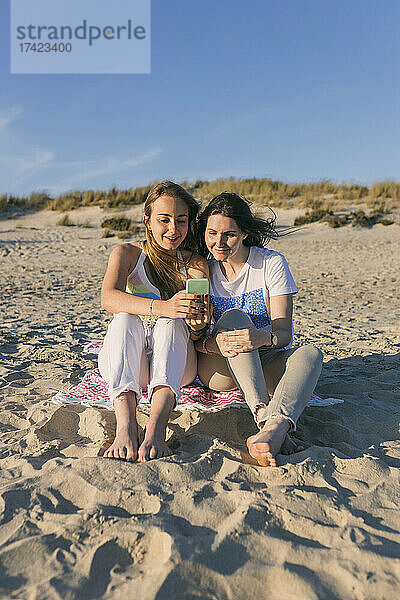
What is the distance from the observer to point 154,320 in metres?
3.00

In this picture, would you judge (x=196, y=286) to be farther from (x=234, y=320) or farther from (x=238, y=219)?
(x=238, y=219)

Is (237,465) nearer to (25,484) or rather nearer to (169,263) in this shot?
(25,484)

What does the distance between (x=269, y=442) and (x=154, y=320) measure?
3.19 feet

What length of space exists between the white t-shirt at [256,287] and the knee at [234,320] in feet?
0.92

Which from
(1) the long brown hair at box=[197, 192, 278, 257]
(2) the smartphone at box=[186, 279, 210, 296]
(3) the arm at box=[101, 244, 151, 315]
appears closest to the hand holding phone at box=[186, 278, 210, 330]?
(2) the smartphone at box=[186, 279, 210, 296]

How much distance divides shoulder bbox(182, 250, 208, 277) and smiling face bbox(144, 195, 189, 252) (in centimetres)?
14

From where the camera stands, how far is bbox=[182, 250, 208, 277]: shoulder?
3238 mm

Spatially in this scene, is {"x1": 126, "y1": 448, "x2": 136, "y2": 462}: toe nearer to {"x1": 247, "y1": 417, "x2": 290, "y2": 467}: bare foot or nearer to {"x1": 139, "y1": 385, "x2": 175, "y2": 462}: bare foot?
{"x1": 139, "y1": 385, "x2": 175, "y2": 462}: bare foot

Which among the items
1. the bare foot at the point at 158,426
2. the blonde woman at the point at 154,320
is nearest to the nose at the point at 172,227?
the blonde woman at the point at 154,320

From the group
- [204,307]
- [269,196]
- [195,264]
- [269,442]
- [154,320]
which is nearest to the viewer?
[269,442]

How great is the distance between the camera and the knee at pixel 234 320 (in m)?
2.87

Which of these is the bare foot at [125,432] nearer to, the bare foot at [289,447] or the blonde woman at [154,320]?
the blonde woman at [154,320]

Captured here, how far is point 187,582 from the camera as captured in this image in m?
1.68

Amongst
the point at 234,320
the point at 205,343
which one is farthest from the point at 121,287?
the point at 234,320
